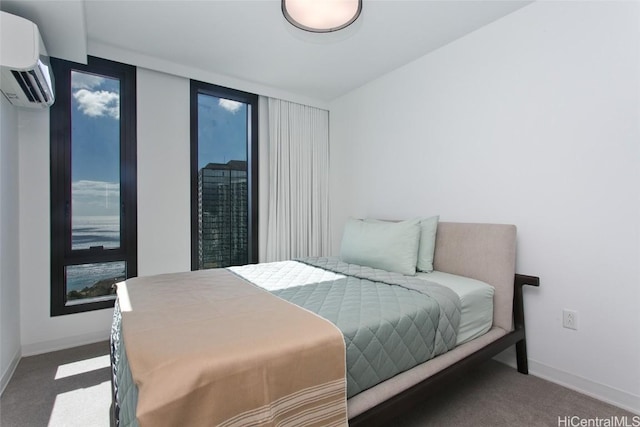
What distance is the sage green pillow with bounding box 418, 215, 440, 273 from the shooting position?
2.42 metres

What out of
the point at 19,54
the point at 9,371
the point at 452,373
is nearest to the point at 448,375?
the point at 452,373

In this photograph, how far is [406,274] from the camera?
7.50ft

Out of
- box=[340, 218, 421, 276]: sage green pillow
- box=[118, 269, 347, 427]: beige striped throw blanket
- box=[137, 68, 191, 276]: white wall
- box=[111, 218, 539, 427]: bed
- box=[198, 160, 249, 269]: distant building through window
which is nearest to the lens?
box=[118, 269, 347, 427]: beige striped throw blanket

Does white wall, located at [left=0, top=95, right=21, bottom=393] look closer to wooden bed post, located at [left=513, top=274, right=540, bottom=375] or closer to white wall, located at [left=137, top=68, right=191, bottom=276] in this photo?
white wall, located at [left=137, top=68, right=191, bottom=276]

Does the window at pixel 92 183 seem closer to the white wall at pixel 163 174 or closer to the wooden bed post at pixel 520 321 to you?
the white wall at pixel 163 174

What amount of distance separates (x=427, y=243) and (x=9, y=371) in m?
3.10

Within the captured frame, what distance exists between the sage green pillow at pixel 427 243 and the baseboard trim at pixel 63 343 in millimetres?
2790

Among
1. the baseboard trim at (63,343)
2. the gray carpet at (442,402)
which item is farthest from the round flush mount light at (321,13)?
the baseboard trim at (63,343)

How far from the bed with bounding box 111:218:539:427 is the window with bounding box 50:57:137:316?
1.15m

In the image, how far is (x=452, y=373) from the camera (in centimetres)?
160

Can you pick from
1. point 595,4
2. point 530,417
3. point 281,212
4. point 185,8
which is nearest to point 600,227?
point 530,417

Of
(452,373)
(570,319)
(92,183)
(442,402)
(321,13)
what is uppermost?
(321,13)

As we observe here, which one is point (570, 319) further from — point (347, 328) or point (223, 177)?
point (223, 177)

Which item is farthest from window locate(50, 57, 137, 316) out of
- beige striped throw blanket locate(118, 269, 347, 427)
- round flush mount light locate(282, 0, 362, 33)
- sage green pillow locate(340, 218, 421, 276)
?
sage green pillow locate(340, 218, 421, 276)
